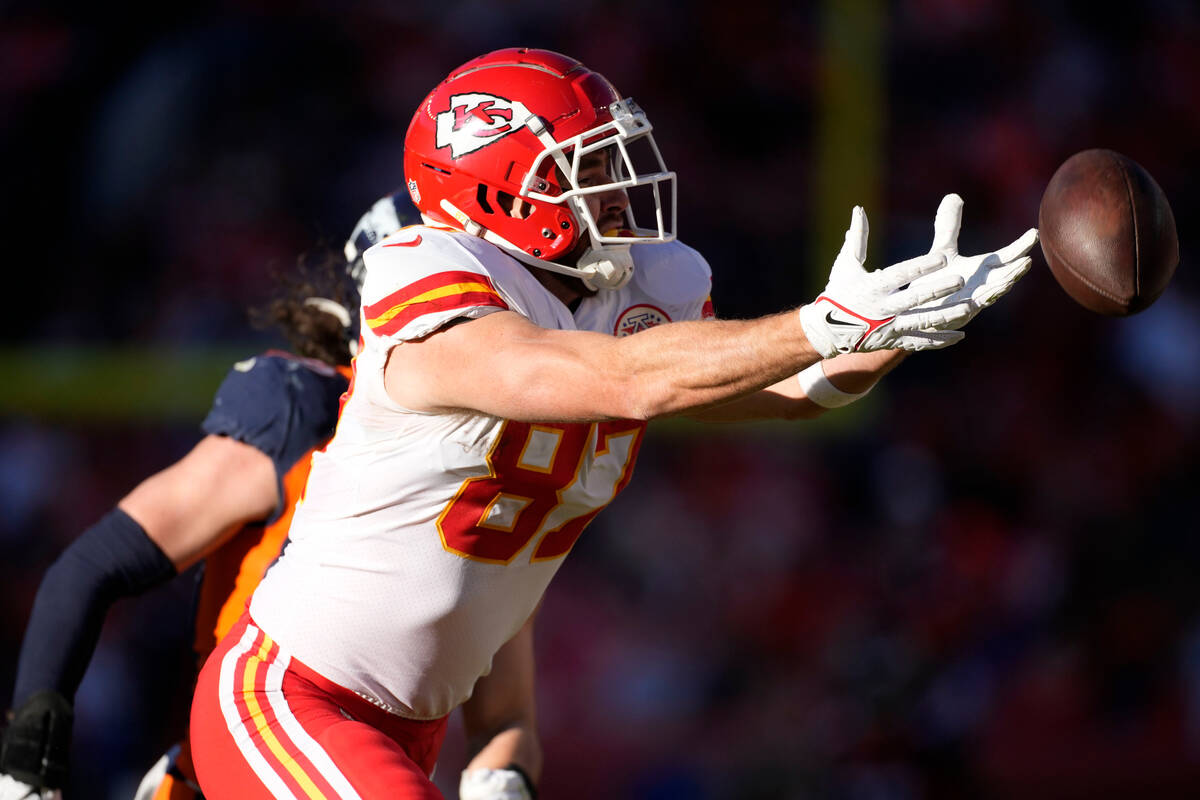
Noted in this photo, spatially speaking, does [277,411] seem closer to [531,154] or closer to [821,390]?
[531,154]

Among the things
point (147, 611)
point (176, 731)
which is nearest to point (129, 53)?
point (147, 611)

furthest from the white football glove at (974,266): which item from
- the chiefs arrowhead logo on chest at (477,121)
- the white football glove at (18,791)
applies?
the white football glove at (18,791)

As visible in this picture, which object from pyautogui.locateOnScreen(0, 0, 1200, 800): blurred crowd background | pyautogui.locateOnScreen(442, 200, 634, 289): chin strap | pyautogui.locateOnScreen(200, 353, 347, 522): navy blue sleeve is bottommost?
pyautogui.locateOnScreen(0, 0, 1200, 800): blurred crowd background

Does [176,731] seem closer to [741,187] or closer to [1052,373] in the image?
[741,187]

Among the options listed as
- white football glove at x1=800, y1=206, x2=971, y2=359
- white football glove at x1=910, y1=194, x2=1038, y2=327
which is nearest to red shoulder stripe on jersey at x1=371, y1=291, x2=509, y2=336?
white football glove at x1=800, y1=206, x2=971, y2=359

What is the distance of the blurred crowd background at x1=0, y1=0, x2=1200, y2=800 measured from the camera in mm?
4746

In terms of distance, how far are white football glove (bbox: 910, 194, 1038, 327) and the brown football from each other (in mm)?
273

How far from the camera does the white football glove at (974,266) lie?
149cm

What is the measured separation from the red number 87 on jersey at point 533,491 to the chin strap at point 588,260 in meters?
0.21

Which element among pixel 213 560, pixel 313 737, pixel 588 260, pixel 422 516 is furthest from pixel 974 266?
pixel 213 560

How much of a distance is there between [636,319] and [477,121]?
378mm

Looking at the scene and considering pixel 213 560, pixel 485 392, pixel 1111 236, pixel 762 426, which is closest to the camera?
pixel 485 392

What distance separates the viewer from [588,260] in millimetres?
2039

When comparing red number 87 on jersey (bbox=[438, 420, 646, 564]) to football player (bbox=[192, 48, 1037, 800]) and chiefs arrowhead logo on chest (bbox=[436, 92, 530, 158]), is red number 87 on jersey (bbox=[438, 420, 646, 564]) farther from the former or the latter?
chiefs arrowhead logo on chest (bbox=[436, 92, 530, 158])
